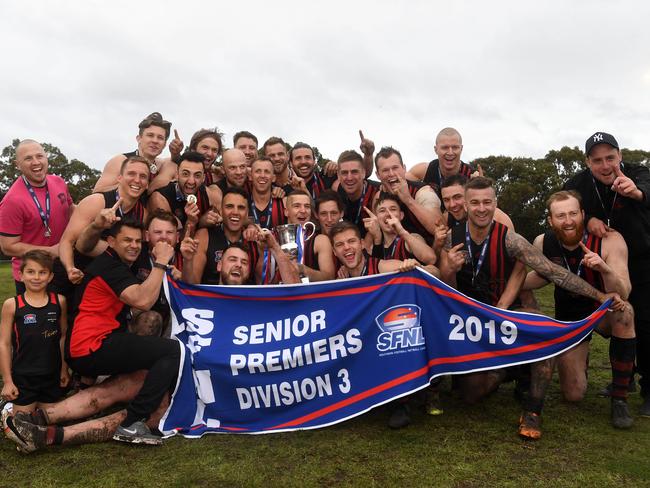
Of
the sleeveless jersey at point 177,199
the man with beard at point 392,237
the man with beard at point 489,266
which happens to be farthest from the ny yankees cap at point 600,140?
the sleeveless jersey at point 177,199

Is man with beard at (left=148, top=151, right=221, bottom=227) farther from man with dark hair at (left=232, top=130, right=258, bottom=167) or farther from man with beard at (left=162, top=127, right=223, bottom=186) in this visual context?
man with dark hair at (left=232, top=130, right=258, bottom=167)

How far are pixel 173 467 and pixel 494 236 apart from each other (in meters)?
3.58

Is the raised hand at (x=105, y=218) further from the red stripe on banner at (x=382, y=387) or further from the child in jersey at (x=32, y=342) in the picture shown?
the red stripe on banner at (x=382, y=387)

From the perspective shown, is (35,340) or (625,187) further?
(625,187)

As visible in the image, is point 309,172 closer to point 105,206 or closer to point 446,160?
point 446,160

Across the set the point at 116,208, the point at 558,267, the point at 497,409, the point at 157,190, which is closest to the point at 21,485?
the point at 116,208

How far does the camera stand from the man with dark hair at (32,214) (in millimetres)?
5387

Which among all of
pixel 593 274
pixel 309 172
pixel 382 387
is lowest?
pixel 382 387

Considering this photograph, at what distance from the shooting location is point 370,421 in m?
4.75

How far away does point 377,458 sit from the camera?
3947 mm

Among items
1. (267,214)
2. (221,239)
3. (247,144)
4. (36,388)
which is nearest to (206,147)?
(247,144)

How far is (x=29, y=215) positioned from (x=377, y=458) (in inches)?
176

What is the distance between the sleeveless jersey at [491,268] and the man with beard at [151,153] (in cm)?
359

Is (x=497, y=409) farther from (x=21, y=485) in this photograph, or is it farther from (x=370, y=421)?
(x=21, y=485)
